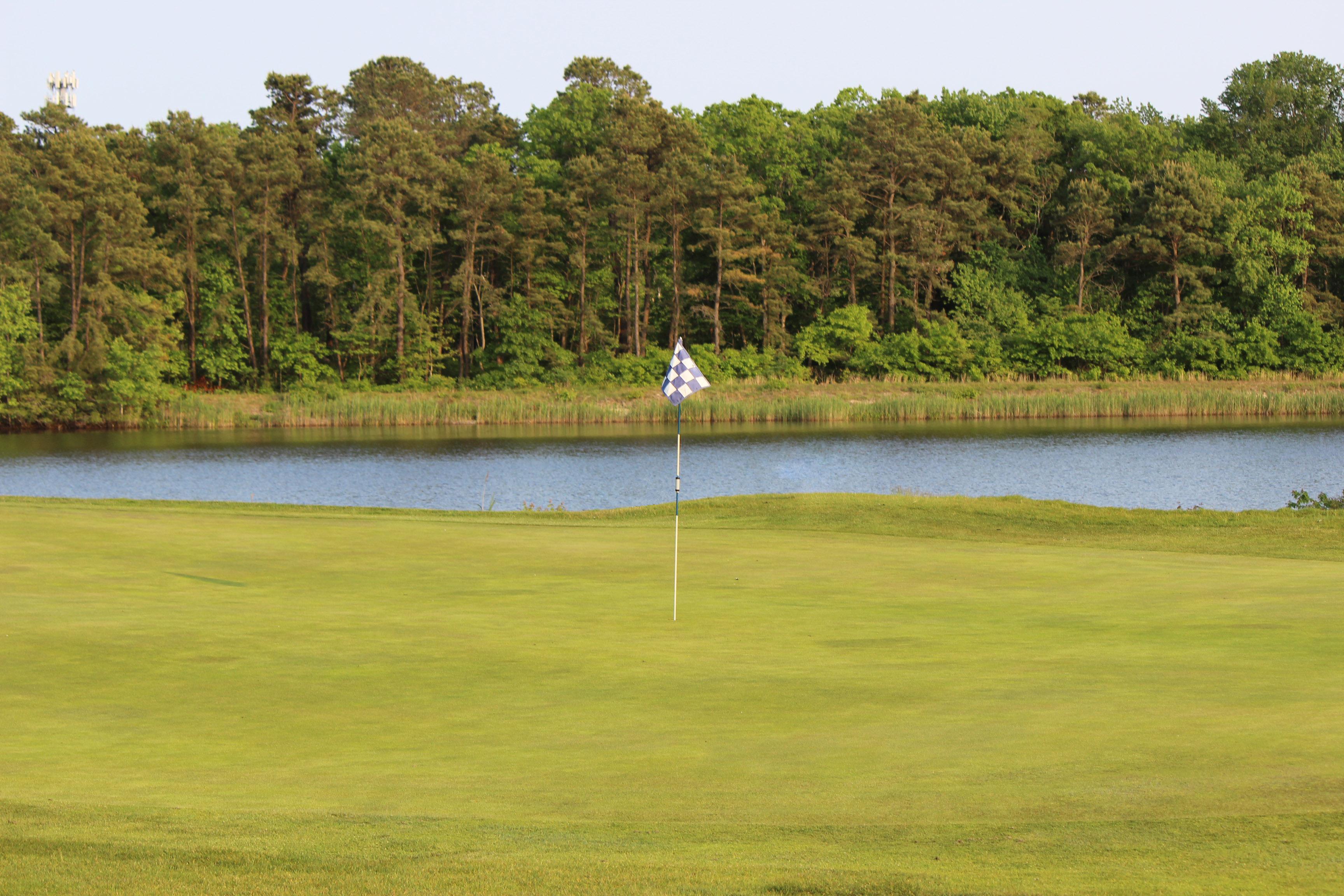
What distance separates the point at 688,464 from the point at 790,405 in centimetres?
2197

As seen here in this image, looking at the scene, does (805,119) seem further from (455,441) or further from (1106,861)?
(1106,861)

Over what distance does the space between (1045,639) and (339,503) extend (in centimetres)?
2528

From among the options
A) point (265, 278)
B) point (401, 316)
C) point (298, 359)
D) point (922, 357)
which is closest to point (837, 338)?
point (922, 357)

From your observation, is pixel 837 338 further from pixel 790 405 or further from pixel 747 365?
pixel 790 405

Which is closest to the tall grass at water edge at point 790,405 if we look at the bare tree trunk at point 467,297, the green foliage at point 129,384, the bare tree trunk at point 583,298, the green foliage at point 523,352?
the green foliage at point 129,384

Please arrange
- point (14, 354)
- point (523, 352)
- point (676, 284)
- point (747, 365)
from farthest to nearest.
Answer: point (676, 284)
point (523, 352)
point (747, 365)
point (14, 354)

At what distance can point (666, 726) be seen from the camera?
7.82 meters

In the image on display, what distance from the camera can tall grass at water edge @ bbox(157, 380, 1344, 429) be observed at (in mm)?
60844

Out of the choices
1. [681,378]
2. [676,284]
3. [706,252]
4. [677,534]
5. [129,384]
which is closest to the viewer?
[677,534]

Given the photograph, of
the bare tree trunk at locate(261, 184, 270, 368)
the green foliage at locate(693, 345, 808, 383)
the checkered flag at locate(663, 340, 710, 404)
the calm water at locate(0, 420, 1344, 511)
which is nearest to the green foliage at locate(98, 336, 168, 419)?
the calm water at locate(0, 420, 1344, 511)

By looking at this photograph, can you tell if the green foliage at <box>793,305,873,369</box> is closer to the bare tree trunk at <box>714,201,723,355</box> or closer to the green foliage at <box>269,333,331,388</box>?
the bare tree trunk at <box>714,201,723,355</box>

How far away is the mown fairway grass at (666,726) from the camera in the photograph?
5523 millimetres

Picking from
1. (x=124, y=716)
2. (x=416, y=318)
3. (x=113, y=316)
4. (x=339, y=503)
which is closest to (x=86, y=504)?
(x=339, y=503)

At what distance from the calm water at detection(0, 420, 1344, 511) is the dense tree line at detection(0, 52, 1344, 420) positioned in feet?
59.6
